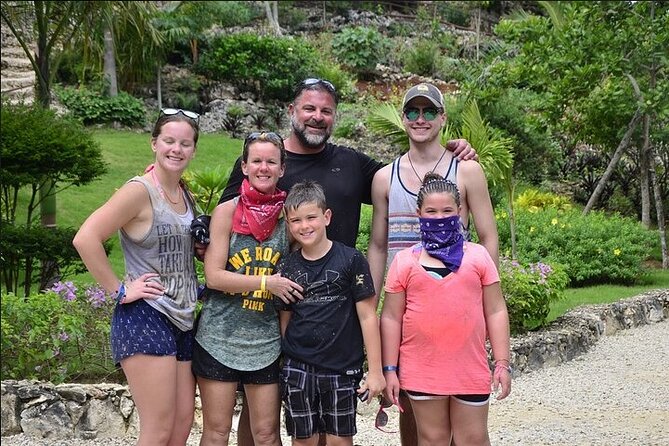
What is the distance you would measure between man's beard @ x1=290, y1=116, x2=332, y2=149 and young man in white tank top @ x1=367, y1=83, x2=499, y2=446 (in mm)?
293

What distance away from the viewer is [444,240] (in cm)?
351

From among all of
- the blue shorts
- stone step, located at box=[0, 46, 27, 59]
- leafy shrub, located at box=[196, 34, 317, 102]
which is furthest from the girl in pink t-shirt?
leafy shrub, located at box=[196, 34, 317, 102]

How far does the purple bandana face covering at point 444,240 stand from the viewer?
11.5 ft

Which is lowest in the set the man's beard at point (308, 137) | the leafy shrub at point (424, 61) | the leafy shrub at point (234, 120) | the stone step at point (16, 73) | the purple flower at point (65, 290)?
the purple flower at point (65, 290)

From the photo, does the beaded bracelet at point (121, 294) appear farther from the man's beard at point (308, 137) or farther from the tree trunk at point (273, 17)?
the tree trunk at point (273, 17)

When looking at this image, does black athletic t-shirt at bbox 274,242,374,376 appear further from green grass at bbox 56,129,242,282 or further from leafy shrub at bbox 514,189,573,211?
leafy shrub at bbox 514,189,573,211

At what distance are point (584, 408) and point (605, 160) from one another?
12645 millimetres

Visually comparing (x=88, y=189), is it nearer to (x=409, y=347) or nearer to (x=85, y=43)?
(x=85, y=43)

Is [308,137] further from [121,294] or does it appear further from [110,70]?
[110,70]

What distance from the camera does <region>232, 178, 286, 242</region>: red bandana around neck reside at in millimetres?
3617

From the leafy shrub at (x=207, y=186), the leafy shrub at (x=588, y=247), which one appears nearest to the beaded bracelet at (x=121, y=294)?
the leafy shrub at (x=207, y=186)

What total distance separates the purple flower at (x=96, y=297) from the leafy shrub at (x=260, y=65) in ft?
54.7

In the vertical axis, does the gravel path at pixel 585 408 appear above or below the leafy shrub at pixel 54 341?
below

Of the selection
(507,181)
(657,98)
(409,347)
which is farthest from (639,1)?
(409,347)
